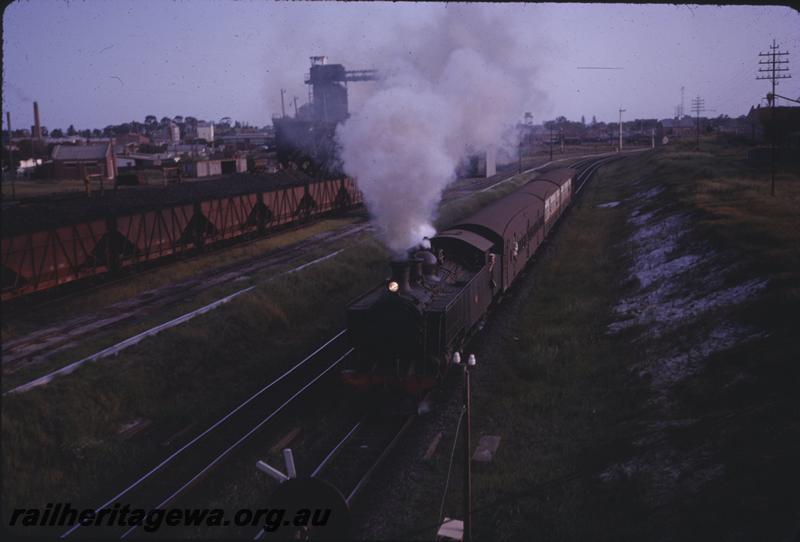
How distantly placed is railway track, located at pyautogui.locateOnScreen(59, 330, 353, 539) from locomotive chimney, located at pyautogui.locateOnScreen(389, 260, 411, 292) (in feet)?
13.2

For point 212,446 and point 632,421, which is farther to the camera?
point 632,421

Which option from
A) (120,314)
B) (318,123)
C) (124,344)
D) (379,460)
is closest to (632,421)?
(379,460)

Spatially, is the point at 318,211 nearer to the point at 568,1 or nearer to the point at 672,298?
the point at 672,298

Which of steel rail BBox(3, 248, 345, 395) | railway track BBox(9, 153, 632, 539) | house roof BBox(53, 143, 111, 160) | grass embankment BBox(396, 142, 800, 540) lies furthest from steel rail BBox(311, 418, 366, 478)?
house roof BBox(53, 143, 111, 160)

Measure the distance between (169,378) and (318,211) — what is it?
27808mm

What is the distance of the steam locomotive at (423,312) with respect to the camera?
1371 cm

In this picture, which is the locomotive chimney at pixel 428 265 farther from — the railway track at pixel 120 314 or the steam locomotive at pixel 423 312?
the railway track at pixel 120 314

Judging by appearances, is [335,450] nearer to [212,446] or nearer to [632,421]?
[212,446]

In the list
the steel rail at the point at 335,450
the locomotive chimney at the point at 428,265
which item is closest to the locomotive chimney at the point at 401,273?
the locomotive chimney at the point at 428,265

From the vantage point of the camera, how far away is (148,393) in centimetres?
1565

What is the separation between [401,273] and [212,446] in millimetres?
5428

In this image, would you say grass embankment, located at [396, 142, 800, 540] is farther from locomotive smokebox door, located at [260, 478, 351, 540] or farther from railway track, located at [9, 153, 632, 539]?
locomotive smokebox door, located at [260, 478, 351, 540]

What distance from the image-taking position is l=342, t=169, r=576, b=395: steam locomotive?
13711 mm

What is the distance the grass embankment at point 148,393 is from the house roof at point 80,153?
37593mm
